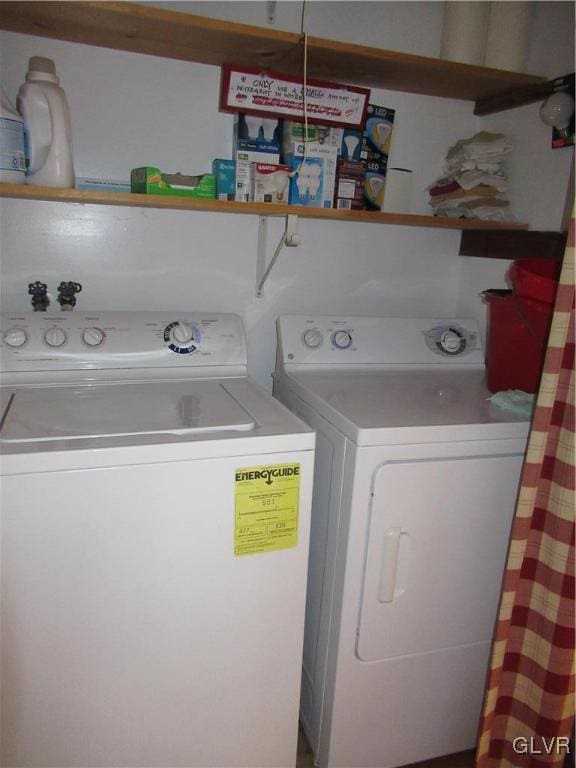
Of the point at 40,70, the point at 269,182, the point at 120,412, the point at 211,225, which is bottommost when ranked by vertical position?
the point at 120,412

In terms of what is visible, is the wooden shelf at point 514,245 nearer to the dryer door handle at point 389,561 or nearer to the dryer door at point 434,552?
the dryer door at point 434,552

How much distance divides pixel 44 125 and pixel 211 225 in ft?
1.90

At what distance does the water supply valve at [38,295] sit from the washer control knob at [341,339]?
924 mm

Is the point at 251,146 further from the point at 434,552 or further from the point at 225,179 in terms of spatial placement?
the point at 434,552

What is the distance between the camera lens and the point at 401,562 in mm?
1312

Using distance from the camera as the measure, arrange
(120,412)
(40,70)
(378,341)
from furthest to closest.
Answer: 1. (378,341)
2. (40,70)
3. (120,412)

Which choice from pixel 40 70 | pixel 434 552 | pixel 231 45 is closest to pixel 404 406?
pixel 434 552

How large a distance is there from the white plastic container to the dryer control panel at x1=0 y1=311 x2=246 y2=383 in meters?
0.38

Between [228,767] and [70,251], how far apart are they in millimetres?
1531

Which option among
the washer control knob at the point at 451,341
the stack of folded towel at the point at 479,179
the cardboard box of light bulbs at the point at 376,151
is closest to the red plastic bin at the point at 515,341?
the washer control knob at the point at 451,341

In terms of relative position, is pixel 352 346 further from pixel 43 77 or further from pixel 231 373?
pixel 43 77

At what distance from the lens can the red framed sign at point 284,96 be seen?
1588mm

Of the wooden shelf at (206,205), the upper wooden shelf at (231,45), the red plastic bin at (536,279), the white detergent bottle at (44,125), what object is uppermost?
the upper wooden shelf at (231,45)

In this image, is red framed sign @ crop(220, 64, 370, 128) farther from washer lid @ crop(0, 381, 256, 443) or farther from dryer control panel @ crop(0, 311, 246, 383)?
washer lid @ crop(0, 381, 256, 443)
